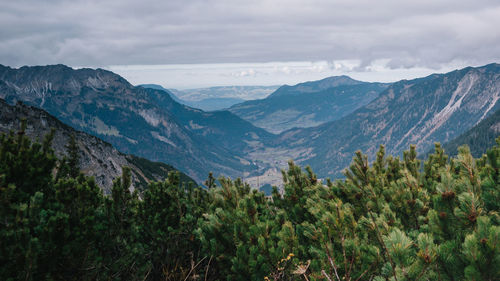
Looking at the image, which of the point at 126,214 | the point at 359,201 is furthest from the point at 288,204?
the point at 126,214

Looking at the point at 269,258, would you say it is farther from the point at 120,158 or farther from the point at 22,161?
the point at 120,158

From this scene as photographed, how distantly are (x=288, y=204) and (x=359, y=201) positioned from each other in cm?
284

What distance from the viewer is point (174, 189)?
1099cm

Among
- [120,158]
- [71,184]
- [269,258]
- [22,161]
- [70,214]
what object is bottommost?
[120,158]

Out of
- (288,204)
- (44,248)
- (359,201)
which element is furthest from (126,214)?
(359,201)

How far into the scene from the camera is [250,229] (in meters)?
8.23

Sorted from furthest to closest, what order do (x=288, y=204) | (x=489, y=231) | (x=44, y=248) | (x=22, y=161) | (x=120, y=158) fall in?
(x=120, y=158), (x=288, y=204), (x=22, y=161), (x=44, y=248), (x=489, y=231)

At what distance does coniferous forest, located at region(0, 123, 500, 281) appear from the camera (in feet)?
15.9

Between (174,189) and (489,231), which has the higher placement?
(489,231)

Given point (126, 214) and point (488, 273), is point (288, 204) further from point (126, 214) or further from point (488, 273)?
point (488, 273)

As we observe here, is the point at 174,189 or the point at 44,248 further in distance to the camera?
the point at 174,189

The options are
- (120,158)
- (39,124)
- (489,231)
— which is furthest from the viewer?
(120,158)

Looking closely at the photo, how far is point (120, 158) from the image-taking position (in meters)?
161

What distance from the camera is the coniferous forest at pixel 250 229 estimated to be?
4.84 m
